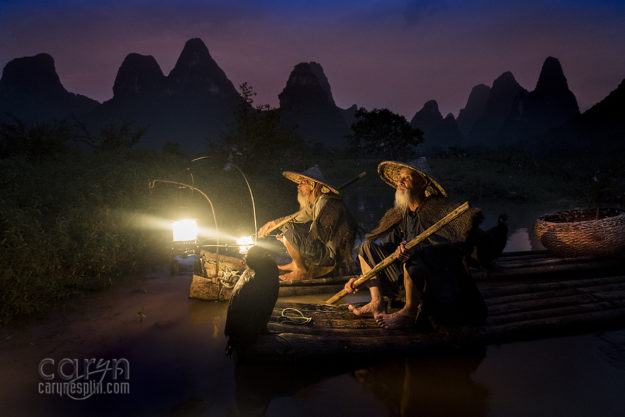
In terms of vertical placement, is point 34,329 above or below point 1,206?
below

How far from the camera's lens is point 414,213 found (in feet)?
12.2

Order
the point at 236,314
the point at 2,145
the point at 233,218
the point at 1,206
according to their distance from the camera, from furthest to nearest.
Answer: the point at 2,145 < the point at 233,218 < the point at 1,206 < the point at 236,314

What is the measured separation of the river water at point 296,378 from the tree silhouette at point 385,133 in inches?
1381

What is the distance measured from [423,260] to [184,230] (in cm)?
320

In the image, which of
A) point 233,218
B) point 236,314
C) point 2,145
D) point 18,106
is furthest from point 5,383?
point 18,106

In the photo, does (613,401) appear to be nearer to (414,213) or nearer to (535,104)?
(414,213)

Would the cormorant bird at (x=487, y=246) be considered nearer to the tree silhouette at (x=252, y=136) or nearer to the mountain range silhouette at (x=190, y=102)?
the tree silhouette at (x=252, y=136)

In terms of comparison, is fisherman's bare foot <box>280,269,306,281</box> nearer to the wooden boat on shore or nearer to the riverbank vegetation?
the wooden boat on shore

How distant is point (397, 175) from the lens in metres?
4.14

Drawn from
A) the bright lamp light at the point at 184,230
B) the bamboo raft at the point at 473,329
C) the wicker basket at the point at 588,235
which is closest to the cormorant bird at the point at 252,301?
the bamboo raft at the point at 473,329

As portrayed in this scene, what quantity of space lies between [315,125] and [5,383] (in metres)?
89.7

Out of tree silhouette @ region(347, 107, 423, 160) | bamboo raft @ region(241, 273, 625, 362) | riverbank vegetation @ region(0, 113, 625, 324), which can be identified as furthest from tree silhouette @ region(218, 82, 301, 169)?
tree silhouette @ region(347, 107, 423, 160)

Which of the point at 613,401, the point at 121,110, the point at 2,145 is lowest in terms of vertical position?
the point at 613,401

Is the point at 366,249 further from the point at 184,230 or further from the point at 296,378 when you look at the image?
the point at 184,230
